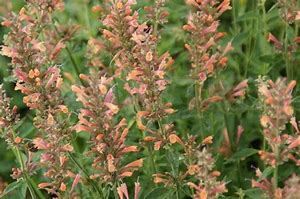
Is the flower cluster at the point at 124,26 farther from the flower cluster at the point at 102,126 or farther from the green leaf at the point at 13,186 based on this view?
the green leaf at the point at 13,186

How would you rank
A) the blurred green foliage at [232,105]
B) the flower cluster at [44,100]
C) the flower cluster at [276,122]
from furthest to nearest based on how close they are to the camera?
the blurred green foliage at [232,105] → the flower cluster at [44,100] → the flower cluster at [276,122]

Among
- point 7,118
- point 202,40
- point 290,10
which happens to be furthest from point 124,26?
point 290,10

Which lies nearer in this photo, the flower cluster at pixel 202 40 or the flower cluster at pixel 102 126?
the flower cluster at pixel 102 126

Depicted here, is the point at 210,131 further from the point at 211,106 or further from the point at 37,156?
the point at 37,156

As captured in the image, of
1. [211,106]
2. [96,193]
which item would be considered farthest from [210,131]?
[96,193]

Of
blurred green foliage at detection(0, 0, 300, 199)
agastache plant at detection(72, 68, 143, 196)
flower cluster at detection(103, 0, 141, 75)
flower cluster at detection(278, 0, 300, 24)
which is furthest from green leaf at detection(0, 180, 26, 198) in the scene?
flower cluster at detection(278, 0, 300, 24)

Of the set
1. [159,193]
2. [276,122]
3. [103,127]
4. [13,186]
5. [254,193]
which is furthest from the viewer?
[13,186]

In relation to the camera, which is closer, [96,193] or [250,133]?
[96,193]

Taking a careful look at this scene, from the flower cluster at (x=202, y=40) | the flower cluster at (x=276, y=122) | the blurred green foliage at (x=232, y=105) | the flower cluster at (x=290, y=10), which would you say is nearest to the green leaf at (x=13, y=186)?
the blurred green foliage at (x=232, y=105)

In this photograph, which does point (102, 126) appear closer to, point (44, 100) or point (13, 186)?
point (44, 100)

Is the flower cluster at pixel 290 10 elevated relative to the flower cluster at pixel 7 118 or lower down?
elevated

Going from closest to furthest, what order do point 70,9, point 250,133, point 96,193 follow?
point 96,193 < point 250,133 < point 70,9
